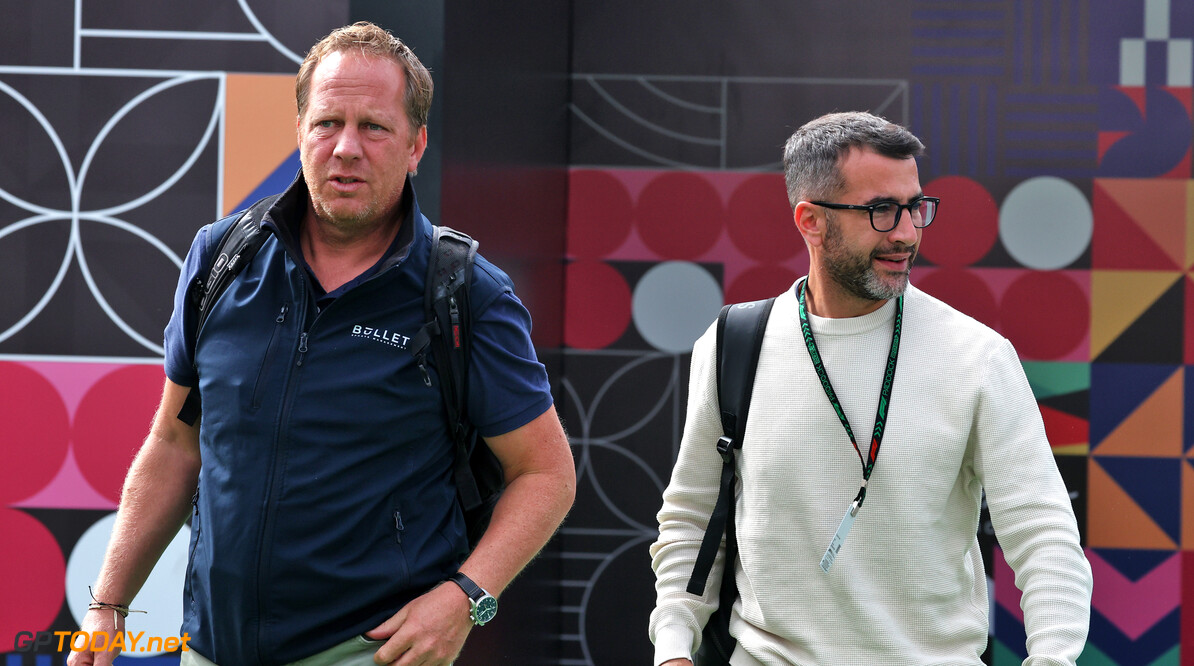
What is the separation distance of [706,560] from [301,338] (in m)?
0.97

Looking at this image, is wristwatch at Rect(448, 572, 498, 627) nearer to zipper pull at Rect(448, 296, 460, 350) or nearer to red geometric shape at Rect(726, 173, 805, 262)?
zipper pull at Rect(448, 296, 460, 350)

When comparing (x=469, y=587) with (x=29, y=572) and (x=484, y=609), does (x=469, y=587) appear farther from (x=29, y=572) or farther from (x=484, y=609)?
(x=29, y=572)

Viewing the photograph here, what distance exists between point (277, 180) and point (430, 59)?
638 millimetres

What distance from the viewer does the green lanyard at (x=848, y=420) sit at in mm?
2377

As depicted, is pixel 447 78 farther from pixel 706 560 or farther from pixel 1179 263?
pixel 1179 263

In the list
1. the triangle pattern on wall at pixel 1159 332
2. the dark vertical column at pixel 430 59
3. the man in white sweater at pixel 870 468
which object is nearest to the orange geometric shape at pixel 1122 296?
the triangle pattern on wall at pixel 1159 332

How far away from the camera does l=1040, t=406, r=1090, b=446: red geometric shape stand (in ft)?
15.8

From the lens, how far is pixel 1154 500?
478 centimetres

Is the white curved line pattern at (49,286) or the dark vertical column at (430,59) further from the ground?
the dark vertical column at (430,59)

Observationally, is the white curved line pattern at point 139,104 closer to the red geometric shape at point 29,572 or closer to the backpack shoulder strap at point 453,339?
the red geometric shape at point 29,572

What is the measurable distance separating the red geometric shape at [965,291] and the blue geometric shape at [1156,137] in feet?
2.46

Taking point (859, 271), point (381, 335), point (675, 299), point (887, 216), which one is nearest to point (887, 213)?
point (887, 216)

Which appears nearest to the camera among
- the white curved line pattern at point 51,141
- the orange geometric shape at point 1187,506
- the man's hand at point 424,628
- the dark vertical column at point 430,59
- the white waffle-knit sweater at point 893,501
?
the man's hand at point 424,628

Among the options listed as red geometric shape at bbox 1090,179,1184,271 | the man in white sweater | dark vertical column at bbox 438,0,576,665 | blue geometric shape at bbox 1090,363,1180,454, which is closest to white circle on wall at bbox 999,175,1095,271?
red geometric shape at bbox 1090,179,1184,271
